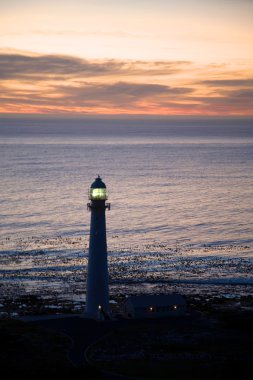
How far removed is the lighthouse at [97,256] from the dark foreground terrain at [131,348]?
1085 mm

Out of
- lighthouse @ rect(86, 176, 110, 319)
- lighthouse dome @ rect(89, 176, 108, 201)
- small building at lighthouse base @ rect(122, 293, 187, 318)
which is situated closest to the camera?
lighthouse dome @ rect(89, 176, 108, 201)

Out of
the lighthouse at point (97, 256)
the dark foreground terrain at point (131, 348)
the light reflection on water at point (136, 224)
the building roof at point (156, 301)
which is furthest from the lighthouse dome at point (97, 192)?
the light reflection on water at point (136, 224)

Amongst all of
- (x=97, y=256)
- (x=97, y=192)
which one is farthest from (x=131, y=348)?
(x=97, y=192)

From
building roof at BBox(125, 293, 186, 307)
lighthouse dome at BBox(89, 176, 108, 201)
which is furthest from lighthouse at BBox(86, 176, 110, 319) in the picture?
building roof at BBox(125, 293, 186, 307)

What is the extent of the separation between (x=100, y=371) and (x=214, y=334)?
7351 millimetres

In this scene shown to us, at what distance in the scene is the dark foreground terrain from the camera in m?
24.2

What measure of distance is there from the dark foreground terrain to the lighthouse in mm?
1085

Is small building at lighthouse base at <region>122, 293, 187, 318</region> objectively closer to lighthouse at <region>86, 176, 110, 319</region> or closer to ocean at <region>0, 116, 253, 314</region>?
lighthouse at <region>86, 176, 110, 319</region>

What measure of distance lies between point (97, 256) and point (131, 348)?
18.8ft

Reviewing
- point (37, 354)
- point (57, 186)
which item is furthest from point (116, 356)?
point (57, 186)

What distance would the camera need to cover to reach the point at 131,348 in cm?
2731

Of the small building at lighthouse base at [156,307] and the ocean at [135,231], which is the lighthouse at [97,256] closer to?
the small building at lighthouse base at [156,307]

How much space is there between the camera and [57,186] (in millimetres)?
97125

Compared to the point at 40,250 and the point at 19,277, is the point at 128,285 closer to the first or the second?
the point at 19,277
